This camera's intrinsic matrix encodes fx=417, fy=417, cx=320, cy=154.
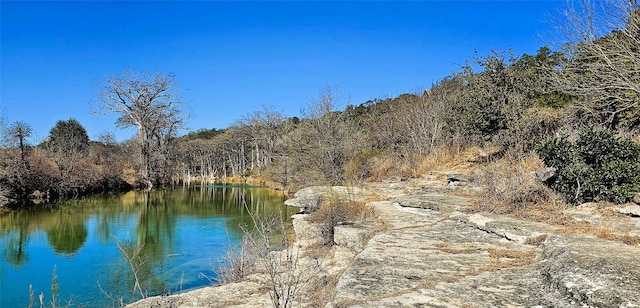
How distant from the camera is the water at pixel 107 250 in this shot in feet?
25.5

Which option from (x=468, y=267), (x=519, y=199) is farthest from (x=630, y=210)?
(x=468, y=267)

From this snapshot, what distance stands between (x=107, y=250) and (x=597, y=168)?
36.7 feet

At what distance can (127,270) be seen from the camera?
29.7ft

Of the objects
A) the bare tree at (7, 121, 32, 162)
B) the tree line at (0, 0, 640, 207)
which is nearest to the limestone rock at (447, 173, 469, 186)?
the tree line at (0, 0, 640, 207)

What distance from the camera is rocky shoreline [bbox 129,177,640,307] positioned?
3094 millimetres

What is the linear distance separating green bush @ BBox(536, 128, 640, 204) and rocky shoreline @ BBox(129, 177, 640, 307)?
13.6 inches

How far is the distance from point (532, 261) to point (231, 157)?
53891 millimetres

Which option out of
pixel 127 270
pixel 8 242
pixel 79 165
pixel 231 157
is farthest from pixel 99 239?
pixel 231 157

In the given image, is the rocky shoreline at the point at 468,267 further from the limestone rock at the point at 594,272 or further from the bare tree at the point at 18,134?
the bare tree at the point at 18,134

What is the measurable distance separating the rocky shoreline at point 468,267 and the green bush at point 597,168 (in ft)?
1.13

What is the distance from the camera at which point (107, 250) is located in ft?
36.4

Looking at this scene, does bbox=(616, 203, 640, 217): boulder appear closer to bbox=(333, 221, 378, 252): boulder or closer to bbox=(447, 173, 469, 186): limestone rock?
bbox=(333, 221, 378, 252): boulder

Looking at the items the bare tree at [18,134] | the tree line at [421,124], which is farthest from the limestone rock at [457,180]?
the bare tree at [18,134]

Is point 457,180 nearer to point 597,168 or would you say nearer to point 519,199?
point 519,199
